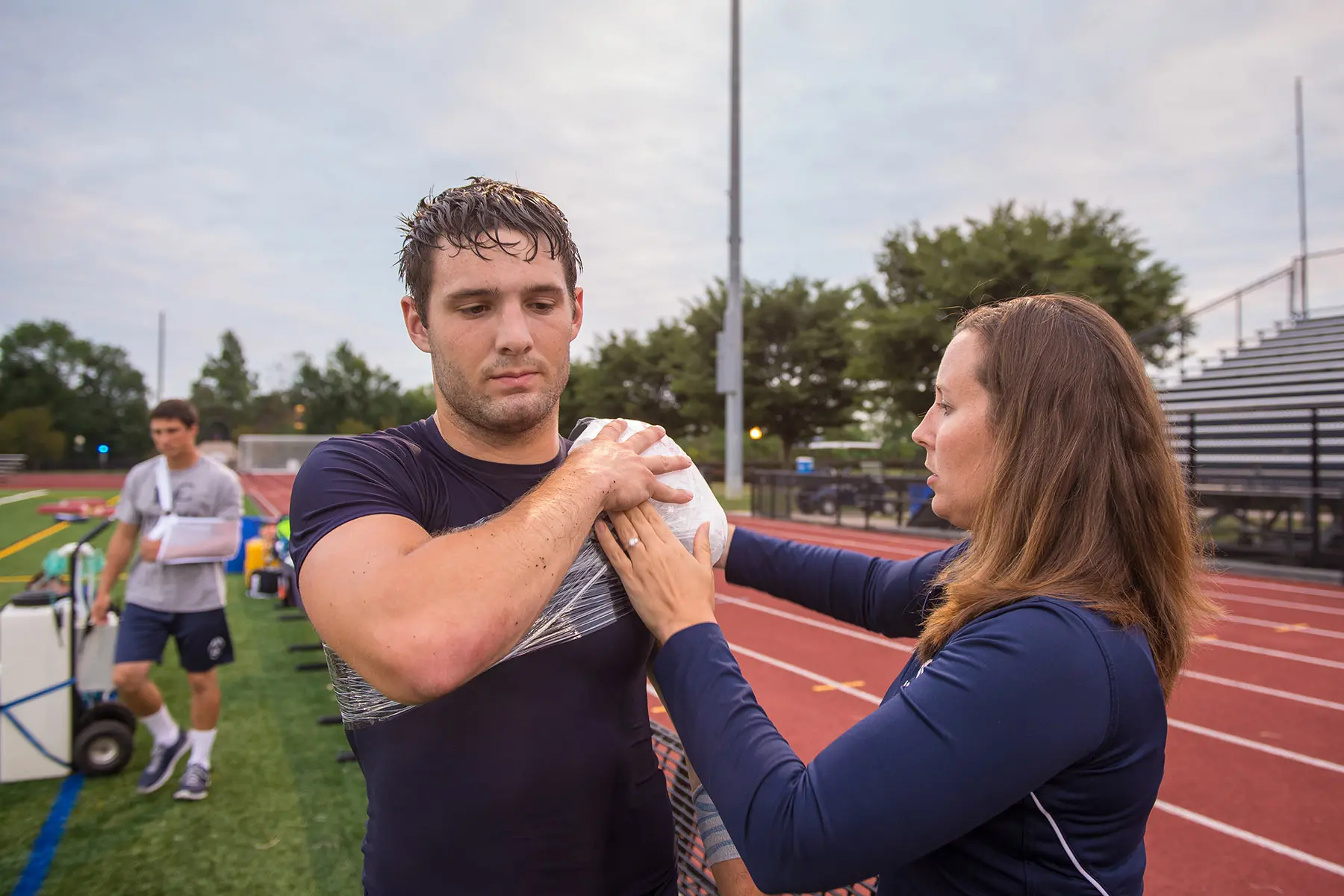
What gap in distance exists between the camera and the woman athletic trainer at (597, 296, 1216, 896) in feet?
3.52

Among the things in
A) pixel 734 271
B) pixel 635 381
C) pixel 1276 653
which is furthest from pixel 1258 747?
pixel 635 381

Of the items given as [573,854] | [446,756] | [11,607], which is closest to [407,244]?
[446,756]

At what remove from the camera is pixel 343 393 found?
209ft

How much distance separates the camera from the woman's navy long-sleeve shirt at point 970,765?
1065 mm

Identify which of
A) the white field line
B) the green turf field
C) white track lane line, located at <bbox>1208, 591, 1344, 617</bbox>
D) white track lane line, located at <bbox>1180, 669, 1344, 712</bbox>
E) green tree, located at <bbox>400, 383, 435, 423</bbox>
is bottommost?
white track lane line, located at <bbox>1180, 669, 1344, 712</bbox>

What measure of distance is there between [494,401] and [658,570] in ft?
1.44

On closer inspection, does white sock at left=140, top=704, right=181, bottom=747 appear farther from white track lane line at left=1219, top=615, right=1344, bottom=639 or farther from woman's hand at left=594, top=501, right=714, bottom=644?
white track lane line at left=1219, top=615, right=1344, bottom=639

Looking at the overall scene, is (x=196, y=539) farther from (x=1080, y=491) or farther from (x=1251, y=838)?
(x=1251, y=838)

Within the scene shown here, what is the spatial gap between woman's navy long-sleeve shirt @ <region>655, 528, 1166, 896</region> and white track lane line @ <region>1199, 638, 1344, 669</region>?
708 centimetres

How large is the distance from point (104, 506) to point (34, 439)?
142 feet

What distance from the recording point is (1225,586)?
36.0 ft

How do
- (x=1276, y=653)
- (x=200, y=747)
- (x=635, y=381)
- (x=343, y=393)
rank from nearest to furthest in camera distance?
(x=200, y=747) → (x=1276, y=653) → (x=635, y=381) → (x=343, y=393)

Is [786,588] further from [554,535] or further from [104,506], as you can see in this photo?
[104,506]

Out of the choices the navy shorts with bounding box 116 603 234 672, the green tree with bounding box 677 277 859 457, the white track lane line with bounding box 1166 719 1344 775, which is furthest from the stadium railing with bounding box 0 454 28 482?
the white track lane line with bounding box 1166 719 1344 775
